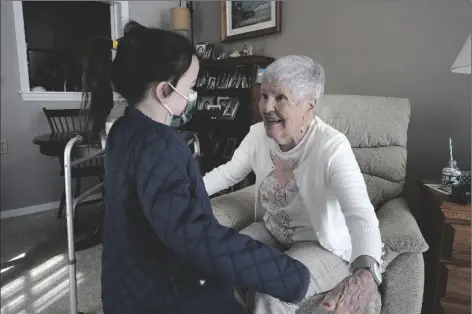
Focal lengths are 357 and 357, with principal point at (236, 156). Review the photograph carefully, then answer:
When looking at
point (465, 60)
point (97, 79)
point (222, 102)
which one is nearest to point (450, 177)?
point (465, 60)

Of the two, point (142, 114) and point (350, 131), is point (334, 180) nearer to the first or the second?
point (142, 114)

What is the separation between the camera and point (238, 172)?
1.45 m

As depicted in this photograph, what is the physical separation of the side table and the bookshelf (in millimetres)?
1488

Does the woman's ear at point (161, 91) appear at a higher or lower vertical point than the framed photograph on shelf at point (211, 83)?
lower

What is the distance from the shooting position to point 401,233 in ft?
3.93

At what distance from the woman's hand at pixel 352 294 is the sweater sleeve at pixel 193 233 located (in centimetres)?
20

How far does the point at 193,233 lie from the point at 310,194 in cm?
57

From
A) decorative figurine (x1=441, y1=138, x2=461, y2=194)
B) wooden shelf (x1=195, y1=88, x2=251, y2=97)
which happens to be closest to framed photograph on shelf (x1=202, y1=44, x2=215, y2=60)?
wooden shelf (x1=195, y1=88, x2=251, y2=97)

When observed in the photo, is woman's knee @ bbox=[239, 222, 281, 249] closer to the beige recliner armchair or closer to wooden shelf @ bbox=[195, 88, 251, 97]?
the beige recliner armchair

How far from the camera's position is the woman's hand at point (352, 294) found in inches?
34.0

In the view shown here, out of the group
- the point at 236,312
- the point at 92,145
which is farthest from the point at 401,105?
the point at 92,145

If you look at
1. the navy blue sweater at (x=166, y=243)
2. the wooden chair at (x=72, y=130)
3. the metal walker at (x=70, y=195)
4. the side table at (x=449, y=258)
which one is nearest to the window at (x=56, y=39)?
the wooden chair at (x=72, y=130)

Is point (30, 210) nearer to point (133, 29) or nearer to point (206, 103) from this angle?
point (206, 103)

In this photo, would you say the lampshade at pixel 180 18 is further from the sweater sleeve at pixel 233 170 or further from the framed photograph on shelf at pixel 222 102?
the sweater sleeve at pixel 233 170
